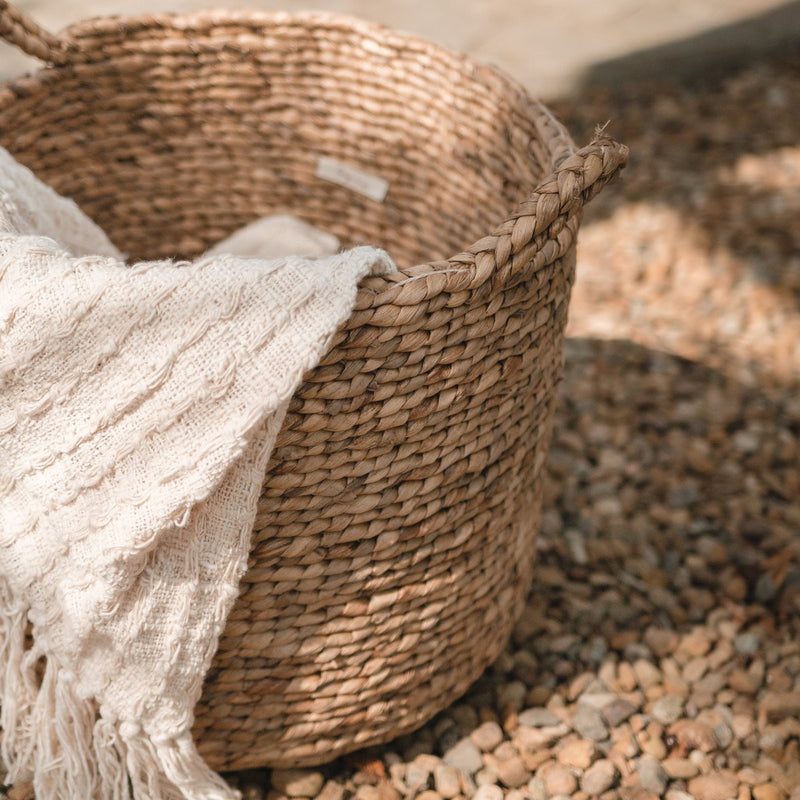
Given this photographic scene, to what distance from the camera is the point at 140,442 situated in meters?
0.79

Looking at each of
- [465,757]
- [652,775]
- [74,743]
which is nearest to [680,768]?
[652,775]

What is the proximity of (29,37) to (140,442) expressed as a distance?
734 mm

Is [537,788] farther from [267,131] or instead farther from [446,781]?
[267,131]

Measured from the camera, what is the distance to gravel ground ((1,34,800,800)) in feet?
3.79

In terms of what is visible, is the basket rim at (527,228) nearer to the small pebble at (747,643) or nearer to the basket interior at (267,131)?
the basket interior at (267,131)

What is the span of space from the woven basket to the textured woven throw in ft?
0.16

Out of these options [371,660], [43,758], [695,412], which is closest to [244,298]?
[371,660]

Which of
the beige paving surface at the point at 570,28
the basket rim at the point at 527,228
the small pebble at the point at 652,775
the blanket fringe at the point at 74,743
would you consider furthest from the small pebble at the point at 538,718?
the beige paving surface at the point at 570,28

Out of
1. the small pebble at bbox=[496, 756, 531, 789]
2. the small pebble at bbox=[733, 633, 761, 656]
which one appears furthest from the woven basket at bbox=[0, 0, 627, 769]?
the small pebble at bbox=[733, 633, 761, 656]

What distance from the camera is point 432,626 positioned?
1037mm

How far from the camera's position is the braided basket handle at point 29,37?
3.86ft

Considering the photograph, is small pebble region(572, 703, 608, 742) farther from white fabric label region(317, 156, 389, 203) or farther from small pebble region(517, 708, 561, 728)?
white fabric label region(317, 156, 389, 203)

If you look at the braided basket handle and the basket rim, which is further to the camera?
the braided basket handle

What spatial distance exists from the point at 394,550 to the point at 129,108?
90 centimetres
